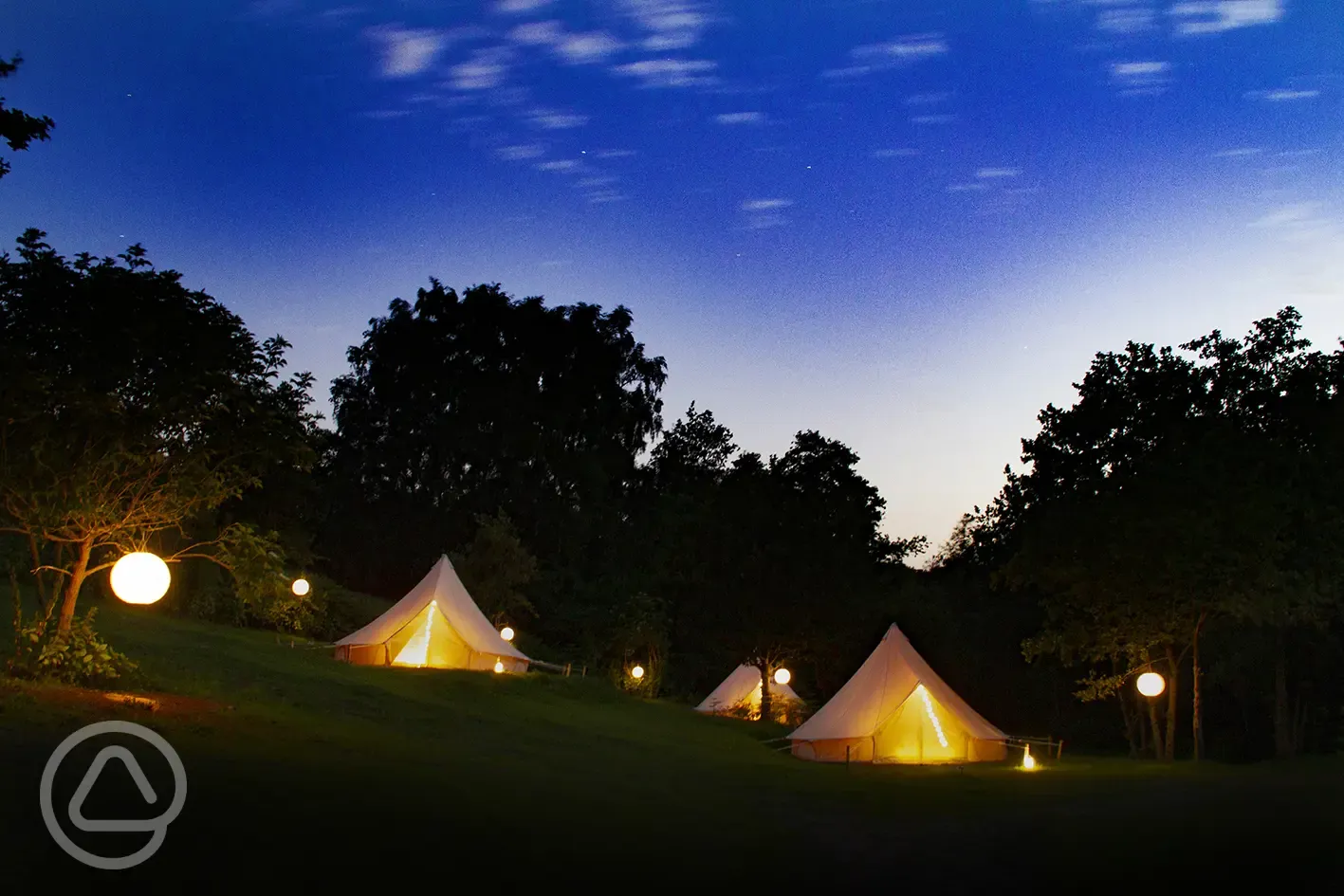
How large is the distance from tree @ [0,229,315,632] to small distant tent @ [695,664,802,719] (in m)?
21.8

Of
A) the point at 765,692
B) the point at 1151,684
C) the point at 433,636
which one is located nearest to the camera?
the point at 1151,684

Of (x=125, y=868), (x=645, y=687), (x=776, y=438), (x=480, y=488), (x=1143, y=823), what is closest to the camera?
(x=125, y=868)

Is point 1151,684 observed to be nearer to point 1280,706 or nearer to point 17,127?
point 1280,706

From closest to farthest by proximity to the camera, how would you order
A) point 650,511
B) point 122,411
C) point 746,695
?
point 122,411 < point 746,695 < point 650,511

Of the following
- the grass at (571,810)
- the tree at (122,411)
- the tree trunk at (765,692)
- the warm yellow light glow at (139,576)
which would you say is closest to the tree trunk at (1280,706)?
the grass at (571,810)

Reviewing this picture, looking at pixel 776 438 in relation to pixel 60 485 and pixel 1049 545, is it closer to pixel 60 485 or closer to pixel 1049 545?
pixel 1049 545

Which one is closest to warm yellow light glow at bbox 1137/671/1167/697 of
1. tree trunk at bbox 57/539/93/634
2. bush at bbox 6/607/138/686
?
bush at bbox 6/607/138/686

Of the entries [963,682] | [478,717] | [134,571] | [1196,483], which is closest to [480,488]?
[963,682]

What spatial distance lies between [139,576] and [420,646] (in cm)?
1882

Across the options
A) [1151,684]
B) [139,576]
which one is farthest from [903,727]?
[139,576]

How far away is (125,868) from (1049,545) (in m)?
20.5

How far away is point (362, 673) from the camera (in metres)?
24.8

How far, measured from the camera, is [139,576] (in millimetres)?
11273

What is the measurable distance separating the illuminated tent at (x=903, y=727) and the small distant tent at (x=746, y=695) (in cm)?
1206
